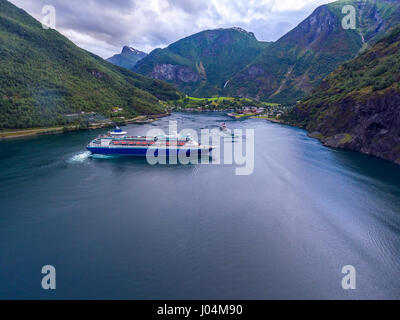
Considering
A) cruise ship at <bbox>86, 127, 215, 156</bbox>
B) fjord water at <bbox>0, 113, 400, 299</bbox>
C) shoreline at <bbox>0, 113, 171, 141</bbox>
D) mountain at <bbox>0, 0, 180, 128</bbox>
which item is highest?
mountain at <bbox>0, 0, 180, 128</bbox>

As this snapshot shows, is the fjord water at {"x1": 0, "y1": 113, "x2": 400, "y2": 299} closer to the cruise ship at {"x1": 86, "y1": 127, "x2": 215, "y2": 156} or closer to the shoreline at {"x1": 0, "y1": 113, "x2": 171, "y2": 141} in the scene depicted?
the cruise ship at {"x1": 86, "y1": 127, "x2": 215, "y2": 156}

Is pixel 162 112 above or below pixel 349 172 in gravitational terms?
above

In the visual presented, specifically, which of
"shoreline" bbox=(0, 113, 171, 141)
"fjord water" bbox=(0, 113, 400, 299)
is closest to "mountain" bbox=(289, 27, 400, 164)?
"fjord water" bbox=(0, 113, 400, 299)

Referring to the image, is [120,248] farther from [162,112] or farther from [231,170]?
[162,112]

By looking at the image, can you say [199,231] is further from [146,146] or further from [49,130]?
[49,130]

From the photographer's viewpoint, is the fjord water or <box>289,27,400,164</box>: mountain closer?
the fjord water

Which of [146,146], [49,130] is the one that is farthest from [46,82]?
[146,146]

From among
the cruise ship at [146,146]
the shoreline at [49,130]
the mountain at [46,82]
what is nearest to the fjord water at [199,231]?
the cruise ship at [146,146]
